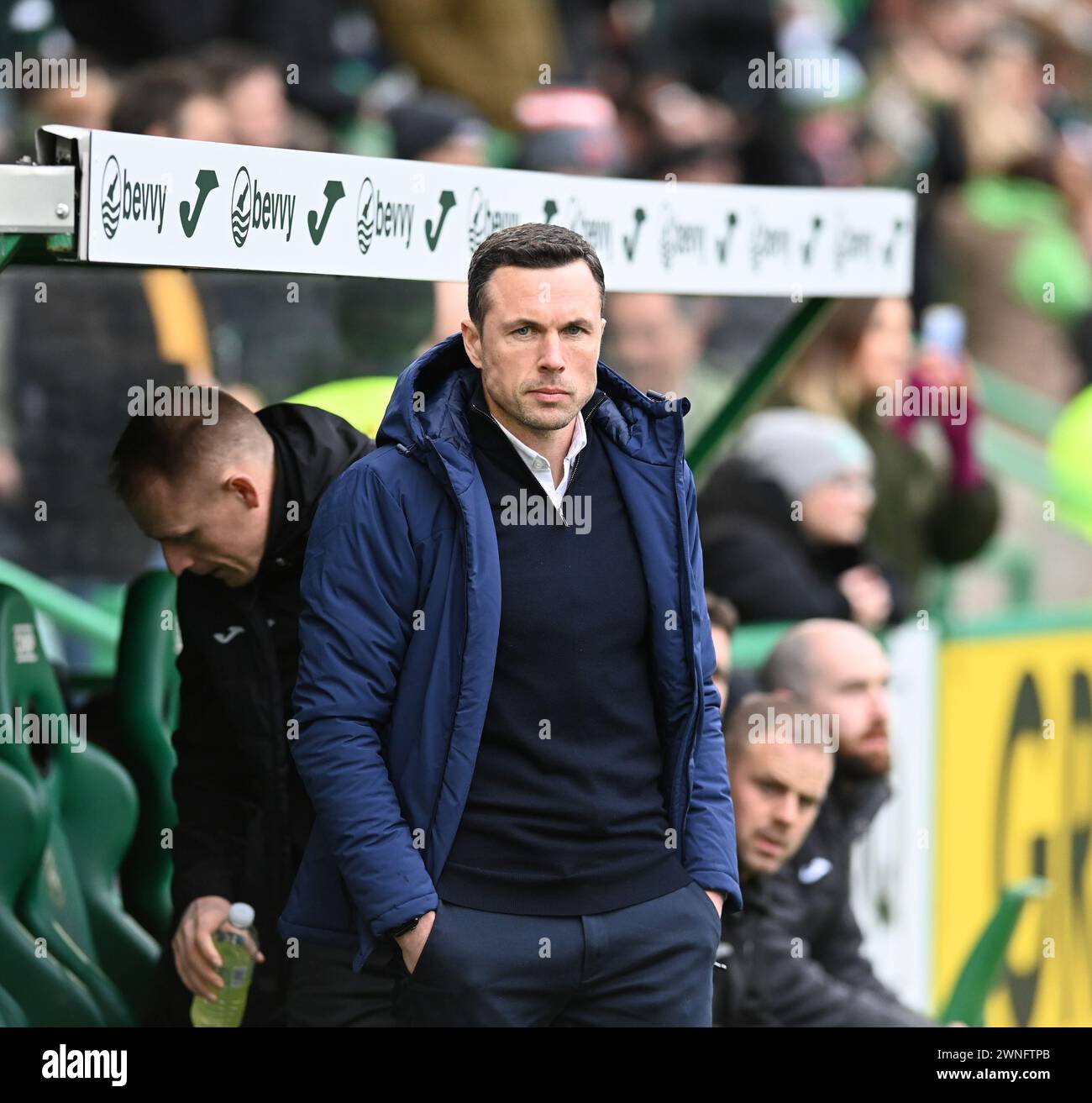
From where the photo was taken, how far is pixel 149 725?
453 cm

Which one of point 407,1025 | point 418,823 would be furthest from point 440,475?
point 407,1025

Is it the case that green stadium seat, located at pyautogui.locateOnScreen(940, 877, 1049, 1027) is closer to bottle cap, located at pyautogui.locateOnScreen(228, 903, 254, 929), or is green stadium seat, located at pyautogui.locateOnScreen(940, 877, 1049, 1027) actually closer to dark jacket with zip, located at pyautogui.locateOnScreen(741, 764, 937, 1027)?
dark jacket with zip, located at pyautogui.locateOnScreen(741, 764, 937, 1027)

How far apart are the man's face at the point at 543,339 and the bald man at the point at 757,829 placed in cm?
151

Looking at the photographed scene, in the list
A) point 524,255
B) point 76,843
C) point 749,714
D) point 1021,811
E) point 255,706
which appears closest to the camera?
point 524,255

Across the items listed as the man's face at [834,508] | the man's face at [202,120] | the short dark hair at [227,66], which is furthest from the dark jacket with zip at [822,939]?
the short dark hair at [227,66]

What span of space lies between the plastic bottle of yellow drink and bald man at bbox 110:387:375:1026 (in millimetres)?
22

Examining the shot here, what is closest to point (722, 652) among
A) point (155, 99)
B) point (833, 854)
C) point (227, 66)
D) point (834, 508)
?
point (833, 854)

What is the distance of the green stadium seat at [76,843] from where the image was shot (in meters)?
4.30

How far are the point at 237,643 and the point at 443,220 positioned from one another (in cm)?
93

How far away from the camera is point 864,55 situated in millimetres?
10781

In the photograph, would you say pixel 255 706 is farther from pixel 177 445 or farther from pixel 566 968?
pixel 566 968

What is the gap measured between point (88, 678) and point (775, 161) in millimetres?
5298

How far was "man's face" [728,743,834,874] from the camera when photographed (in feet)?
15.5
